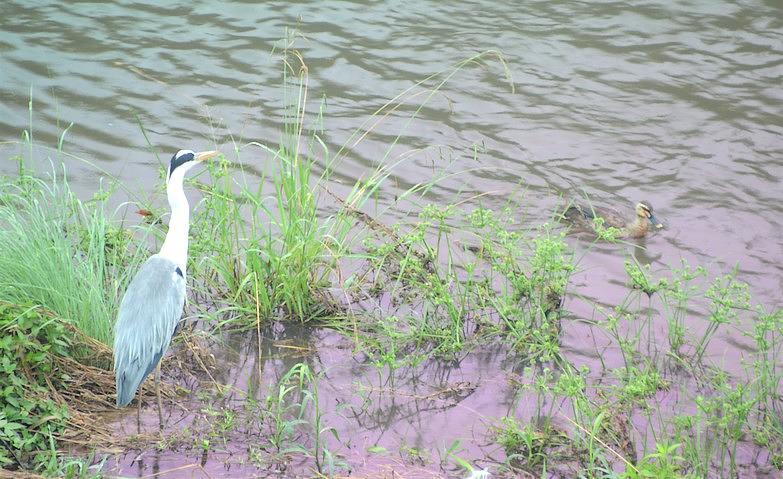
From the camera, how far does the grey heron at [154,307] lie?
4320mm

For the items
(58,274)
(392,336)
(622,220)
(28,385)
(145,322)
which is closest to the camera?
(28,385)

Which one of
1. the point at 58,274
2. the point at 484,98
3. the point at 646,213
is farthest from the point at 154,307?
the point at 484,98

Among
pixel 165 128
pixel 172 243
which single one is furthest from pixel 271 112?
pixel 172 243

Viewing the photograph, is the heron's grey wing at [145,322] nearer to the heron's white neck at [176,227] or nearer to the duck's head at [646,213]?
the heron's white neck at [176,227]

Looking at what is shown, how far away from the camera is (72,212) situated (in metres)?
5.45

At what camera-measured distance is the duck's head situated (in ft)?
24.6

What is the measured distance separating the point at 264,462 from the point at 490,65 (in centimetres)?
680

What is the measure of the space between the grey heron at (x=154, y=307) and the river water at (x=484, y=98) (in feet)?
7.49

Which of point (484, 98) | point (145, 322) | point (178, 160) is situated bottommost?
point (484, 98)

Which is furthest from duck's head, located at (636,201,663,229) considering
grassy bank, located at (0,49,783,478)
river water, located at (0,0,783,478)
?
grassy bank, located at (0,49,783,478)

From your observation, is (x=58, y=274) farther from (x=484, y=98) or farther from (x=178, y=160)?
(x=484, y=98)

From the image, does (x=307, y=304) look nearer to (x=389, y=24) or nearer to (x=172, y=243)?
(x=172, y=243)

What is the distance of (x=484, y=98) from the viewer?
376 inches

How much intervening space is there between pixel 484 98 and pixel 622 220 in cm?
259
